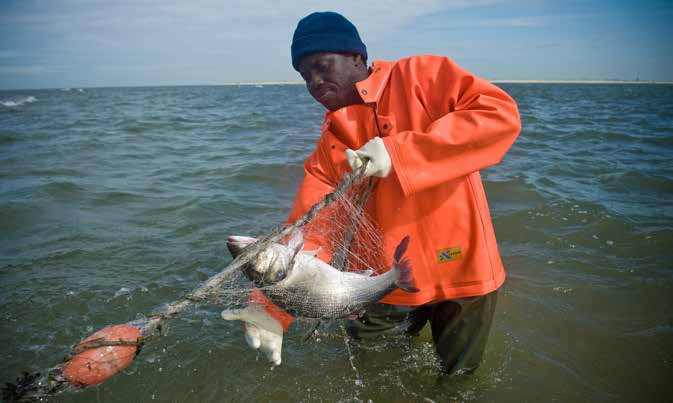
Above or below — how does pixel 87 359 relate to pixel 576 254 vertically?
above

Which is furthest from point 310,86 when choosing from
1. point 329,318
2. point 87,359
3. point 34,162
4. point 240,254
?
point 34,162

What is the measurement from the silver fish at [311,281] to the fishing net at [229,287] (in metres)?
0.10

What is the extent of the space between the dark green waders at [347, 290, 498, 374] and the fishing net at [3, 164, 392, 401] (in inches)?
17.7

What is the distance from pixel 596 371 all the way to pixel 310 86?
337 cm

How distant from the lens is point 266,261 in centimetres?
232

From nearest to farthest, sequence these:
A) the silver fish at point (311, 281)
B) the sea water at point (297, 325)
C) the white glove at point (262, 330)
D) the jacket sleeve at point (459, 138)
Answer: the jacket sleeve at point (459, 138), the silver fish at point (311, 281), the white glove at point (262, 330), the sea water at point (297, 325)

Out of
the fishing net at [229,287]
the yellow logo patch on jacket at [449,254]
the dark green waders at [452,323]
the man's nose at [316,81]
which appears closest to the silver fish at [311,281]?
the fishing net at [229,287]

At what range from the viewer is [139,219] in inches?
268

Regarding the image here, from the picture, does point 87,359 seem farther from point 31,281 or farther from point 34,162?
point 34,162

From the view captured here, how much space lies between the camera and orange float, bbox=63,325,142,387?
1852 millimetres

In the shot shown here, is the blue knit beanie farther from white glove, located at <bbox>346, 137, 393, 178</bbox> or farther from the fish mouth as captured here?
the fish mouth

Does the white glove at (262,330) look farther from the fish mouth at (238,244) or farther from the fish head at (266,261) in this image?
the fish mouth at (238,244)

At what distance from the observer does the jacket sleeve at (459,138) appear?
7.31 feet

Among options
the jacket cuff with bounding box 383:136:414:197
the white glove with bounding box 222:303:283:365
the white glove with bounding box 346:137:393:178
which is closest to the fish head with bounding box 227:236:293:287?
the white glove with bounding box 222:303:283:365
